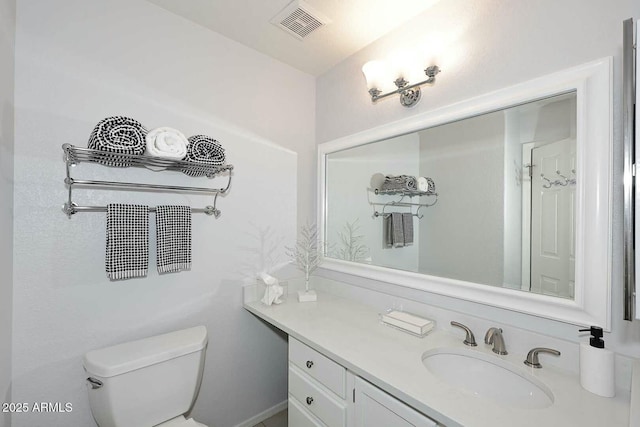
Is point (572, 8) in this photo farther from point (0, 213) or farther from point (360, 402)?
point (0, 213)

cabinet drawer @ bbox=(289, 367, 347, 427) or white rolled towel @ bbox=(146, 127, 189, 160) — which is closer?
cabinet drawer @ bbox=(289, 367, 347, 427)

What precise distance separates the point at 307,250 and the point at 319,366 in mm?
995

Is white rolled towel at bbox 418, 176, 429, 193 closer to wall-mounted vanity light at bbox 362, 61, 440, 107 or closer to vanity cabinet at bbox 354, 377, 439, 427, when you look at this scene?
wall-mounted vanity light at bbox 362, 61, 440, 107

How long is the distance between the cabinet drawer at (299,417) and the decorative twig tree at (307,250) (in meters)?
0.80

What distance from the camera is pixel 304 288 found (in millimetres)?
2143

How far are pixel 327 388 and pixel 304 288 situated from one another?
92cm

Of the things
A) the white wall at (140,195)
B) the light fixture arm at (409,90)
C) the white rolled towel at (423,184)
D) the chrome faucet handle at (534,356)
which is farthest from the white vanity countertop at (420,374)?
the light fixture arm at (409,90)

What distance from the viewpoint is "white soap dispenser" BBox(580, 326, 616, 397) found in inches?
35.5

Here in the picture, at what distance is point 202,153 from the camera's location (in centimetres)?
155

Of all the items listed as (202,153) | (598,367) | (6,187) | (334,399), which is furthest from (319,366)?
(6,187)

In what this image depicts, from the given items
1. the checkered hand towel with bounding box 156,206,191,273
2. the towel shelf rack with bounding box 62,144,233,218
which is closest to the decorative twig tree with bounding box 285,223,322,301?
the towel shelf rack with bounding box 62,144,233,218

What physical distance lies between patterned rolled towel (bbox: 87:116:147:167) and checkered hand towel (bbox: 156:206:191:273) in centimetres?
30

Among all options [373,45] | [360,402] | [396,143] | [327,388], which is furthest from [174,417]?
[373,45]

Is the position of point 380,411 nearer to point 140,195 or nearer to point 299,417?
point 299,417
